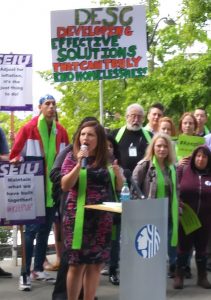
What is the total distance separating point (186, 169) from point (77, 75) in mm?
2290

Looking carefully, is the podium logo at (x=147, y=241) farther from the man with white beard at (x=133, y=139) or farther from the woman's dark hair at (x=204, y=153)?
the man with white beard at (x=133, y=139)

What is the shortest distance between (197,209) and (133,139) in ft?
3.67

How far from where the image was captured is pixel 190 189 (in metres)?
8.45

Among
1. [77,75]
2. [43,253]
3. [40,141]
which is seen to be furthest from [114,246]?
[77,75]

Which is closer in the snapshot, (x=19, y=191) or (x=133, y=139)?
(x=19, y=191)

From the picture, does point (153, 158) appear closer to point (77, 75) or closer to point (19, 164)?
point (19, 164)

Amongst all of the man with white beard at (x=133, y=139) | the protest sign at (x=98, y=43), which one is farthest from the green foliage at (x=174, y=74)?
the man with white beard at (x=133, y=139)

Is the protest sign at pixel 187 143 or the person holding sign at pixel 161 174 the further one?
the protest sign at pixel 187 143

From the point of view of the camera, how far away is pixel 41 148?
8531 millimetres

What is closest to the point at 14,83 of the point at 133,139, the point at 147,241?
the point at 133,139

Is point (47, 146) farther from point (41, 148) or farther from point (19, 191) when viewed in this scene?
point (19, 191)

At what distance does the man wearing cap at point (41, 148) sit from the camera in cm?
840

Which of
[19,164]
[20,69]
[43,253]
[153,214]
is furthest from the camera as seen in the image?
[20,69]

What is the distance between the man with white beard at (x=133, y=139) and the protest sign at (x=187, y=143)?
379mm
